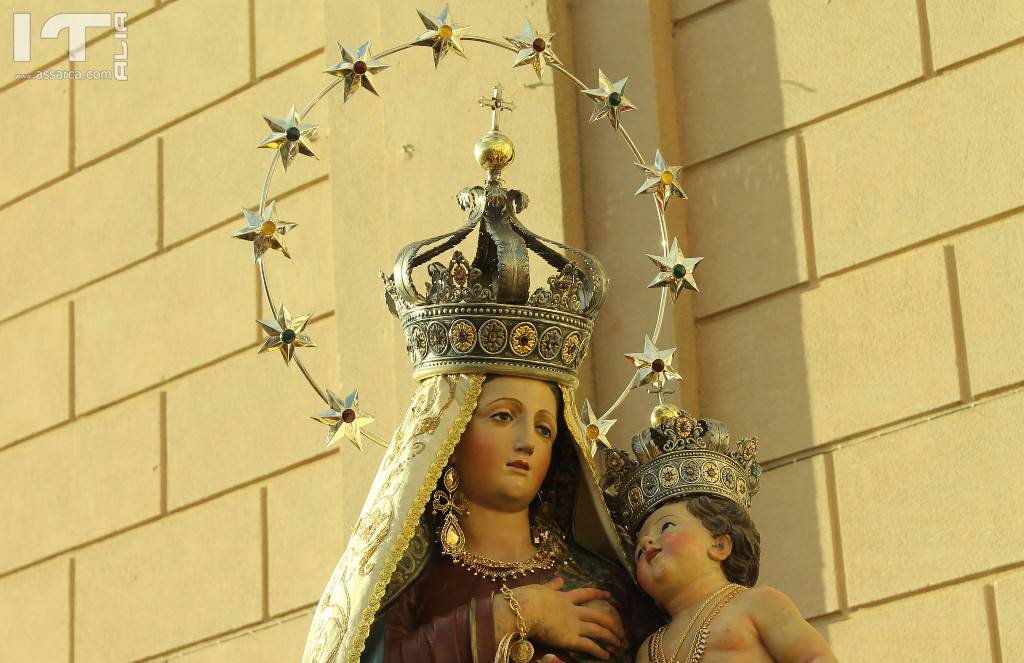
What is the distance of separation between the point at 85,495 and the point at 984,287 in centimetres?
280

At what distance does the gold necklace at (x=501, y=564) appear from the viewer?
447 centimetres

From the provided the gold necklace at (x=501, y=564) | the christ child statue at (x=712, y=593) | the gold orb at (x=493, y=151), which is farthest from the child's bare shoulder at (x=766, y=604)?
the gold orb at (x=493, y=151)

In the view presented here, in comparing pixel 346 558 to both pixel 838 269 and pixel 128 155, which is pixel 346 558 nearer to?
pixel 838 269

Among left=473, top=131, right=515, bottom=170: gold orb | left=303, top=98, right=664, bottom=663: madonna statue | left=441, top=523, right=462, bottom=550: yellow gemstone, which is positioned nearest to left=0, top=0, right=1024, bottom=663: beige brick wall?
left=303, top=98, right=664, bottom=663: madonna statue

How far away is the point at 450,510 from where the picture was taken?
Result: 14.9 ft

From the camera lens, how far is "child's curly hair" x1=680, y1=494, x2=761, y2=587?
4.45m

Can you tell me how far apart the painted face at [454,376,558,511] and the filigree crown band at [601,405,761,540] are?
6.3 inches

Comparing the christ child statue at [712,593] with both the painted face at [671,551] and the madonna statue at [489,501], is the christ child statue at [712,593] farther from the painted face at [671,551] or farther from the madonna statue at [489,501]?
the madonna statue at [489,501]

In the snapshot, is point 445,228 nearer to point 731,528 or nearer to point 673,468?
point 673,468

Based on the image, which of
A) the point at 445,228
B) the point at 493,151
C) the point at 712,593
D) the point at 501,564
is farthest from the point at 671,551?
the point at 445,228

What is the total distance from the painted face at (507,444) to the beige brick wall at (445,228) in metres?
1.33

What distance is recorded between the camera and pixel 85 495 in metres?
7.11

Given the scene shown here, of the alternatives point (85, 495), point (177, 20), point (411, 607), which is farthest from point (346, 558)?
point (177, 20)

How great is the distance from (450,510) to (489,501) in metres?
0.08
